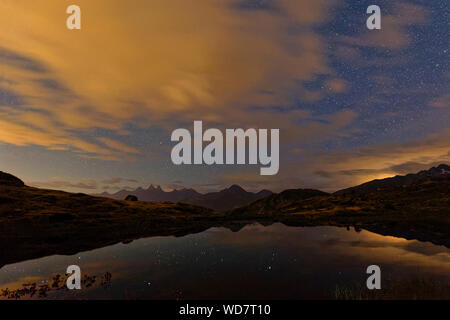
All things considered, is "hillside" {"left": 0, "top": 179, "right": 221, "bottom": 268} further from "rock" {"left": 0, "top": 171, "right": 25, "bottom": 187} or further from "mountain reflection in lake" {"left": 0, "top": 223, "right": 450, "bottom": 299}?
"rock" {"left": 0, "top": 171, "right": 25, "bottom": 187}

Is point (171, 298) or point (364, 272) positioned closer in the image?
point (171, 298)

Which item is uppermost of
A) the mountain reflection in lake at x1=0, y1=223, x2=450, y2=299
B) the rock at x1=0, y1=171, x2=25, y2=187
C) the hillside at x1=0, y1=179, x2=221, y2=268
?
the rock at x1=0, y1=171, x2=25, y2=187

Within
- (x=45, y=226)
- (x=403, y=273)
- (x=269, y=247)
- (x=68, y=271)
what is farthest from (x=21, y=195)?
(x=403, y=273)

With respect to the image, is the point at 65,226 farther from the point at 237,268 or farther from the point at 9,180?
the point at 9,180

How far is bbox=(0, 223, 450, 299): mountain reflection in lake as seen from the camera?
20578 millimetres

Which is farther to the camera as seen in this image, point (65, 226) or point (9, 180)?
point (9, 180)

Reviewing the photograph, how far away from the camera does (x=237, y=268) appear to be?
27.6 metres

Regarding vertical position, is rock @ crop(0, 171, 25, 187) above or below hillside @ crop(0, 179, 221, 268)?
above

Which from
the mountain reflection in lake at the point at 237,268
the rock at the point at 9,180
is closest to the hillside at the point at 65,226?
the mountain reflection in lake at the point at 237,268

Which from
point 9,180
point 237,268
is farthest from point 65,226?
point 9,180

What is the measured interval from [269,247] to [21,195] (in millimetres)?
134239

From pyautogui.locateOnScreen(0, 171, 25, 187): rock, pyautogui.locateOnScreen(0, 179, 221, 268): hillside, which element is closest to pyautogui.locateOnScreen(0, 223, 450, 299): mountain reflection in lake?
pyautogui.locateOnScreen(0, 179, 221, 268): hillside
